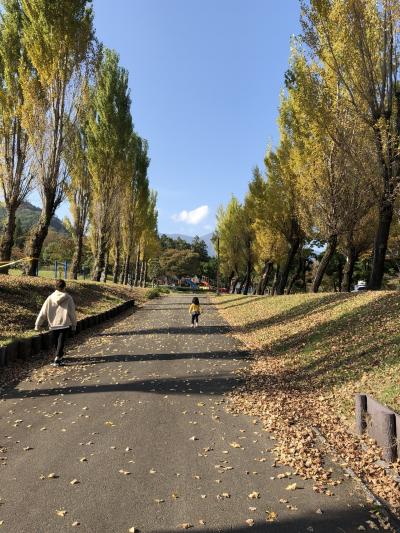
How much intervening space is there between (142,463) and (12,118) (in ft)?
57.7

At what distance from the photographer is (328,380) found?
721 cm

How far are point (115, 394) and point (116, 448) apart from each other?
6.88 ft

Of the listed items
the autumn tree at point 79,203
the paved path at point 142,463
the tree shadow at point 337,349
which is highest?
the autumn tree at point 79,203

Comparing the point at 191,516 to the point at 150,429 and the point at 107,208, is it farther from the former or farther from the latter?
the point at 107,208

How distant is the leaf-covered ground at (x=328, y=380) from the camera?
14.8 ft

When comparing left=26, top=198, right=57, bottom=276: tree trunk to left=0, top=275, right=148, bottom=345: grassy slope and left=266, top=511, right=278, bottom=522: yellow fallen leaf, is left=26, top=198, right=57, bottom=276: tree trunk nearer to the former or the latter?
left=0, top=275, right=148, bottom=345: grassy slope

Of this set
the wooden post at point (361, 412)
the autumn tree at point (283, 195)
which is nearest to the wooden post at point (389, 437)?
the wooden post at point (361, 412)

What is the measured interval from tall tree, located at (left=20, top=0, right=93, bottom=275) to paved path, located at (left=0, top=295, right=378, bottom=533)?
10.9 m

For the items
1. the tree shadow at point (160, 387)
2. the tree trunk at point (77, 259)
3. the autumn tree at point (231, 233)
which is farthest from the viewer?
the autumn tree at point (231, 233)

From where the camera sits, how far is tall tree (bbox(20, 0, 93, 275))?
Result: 16188 millimetres

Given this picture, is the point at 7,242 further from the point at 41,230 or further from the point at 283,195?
the point at 283,195

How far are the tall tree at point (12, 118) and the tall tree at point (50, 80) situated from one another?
0.93 m

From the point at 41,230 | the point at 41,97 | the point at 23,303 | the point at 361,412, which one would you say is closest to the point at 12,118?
the point at 41,97

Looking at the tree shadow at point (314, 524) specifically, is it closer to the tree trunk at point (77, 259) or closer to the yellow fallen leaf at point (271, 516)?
the yellow fallen leaf at point (271, 516)
